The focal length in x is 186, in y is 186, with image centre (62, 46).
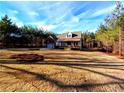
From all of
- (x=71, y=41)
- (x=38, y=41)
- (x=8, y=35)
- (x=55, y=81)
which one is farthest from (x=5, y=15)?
(x=55, y=81)

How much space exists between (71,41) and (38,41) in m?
9.23

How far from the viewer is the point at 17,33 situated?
46.7 m

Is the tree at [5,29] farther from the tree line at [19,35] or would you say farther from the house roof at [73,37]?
the house roof at [73,37]

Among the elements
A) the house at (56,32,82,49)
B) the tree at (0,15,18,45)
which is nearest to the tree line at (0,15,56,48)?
the tree at (0,15,18,45)

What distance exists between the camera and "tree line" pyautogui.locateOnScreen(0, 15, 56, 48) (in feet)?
138

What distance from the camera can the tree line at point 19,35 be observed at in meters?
41.9

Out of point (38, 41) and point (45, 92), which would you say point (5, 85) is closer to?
point (45, 92)

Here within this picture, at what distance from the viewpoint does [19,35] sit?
47250mm

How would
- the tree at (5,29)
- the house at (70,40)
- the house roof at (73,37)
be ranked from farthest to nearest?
the house roof at (73,37) < the house at (70,40) < the tree at (5,29)

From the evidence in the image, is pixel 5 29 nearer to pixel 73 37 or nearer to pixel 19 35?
pixel 19 35

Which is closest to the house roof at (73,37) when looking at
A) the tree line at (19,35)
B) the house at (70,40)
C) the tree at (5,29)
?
the house at (70,40)

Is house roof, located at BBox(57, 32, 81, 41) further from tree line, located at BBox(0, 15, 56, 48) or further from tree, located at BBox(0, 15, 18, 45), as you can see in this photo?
tree, located at BBox(0, 15, 18, 45)

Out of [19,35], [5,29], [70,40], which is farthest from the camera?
[70,40]

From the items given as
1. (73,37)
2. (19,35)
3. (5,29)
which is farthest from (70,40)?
(5,29)
